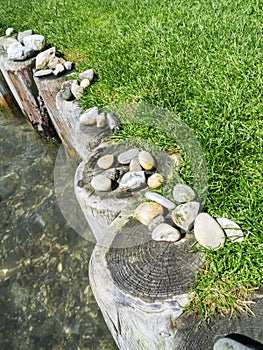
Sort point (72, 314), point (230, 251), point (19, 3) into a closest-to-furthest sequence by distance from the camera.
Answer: point (230, 251)
point (72, 314)
point (19, 3)

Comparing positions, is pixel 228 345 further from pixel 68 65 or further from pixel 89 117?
pixel 68 65

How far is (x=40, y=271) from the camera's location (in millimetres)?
3809

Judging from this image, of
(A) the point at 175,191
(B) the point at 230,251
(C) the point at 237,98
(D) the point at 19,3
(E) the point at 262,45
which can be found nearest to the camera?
(B) the point at 230,251

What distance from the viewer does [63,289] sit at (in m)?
3.59

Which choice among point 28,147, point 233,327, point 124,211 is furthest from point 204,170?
point 28,147

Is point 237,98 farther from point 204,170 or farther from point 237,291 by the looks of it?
point 237,291

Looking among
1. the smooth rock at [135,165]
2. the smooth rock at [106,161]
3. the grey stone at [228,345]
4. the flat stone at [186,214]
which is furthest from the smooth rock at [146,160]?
the grey stone at [228,345]

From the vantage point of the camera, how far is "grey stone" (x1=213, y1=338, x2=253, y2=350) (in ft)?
6.05

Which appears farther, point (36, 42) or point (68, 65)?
point (36, 42)

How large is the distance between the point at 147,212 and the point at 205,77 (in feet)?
5.36

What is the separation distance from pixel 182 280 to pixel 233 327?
34 cm

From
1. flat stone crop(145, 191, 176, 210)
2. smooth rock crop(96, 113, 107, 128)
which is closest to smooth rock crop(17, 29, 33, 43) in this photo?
smooth rock crop(96, 113, 107, 128)

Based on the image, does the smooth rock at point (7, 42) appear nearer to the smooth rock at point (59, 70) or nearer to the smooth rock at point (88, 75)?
the smooth rock at point (59, 70)

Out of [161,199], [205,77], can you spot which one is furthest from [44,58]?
[161,199]
